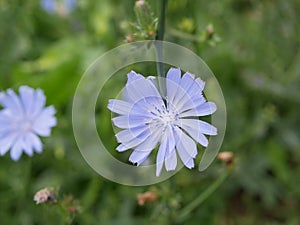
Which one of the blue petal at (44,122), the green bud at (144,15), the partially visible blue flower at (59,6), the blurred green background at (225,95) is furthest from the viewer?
the partially visible blue flower at (59,6)

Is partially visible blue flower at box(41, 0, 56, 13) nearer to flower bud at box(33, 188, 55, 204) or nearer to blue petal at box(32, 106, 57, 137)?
blue petal at box(32, 106, 57, 137)

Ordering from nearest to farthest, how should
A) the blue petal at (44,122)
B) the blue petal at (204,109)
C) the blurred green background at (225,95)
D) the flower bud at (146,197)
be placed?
the blue petal at (204,109) → the flower bud at (146,197) → the blue petal at (44,122) → the blurred green background at (225,95)

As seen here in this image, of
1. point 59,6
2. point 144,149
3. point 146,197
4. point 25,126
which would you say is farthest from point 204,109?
point 59,6

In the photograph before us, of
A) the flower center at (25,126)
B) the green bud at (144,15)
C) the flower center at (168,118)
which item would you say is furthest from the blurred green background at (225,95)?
the flower center at (168,118)

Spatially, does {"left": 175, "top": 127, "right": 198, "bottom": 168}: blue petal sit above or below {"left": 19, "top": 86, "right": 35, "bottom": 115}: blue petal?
above

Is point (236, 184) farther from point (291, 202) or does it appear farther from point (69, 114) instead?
point (69, 114)

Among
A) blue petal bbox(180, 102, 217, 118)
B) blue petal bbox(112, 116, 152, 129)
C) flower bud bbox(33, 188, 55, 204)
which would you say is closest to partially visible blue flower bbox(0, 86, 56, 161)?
flower bud bbox(33, 188, 55, 204)

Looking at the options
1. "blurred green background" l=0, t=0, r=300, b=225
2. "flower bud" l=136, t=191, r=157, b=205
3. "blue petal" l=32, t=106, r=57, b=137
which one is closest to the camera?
"flower bud" l=136, t=191, r=157, b=205

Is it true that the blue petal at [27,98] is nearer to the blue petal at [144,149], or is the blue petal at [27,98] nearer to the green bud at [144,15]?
the green bud at [144,15]

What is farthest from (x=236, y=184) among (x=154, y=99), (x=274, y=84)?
(x=154, y=99)
